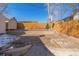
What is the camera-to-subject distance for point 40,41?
219 centimetres

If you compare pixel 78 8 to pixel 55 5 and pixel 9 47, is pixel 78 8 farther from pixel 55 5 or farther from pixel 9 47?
pixel 9 47

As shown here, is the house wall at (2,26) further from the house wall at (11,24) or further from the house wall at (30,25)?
the house wall at (30,25)

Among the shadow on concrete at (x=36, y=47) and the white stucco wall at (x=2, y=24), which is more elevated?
the white stucco wall at (x=2, y=24)

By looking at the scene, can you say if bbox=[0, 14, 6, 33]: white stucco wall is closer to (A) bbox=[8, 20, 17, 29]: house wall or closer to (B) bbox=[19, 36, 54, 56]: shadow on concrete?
(A) bbox=[8, 20, 17, 29]: house wall

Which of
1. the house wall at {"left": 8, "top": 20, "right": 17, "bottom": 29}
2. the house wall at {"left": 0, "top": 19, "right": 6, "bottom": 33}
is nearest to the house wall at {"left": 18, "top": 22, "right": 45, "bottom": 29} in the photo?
the house wall at {"left": 8, "top": 20, "right": 17, "bottom": 29}

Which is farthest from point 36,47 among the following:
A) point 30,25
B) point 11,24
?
point 11,24

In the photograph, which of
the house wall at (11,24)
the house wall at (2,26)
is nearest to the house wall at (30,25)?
the house wall at (11,24)

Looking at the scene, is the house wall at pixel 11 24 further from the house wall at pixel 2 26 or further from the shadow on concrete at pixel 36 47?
the shadow on concrete at pixel 36 47

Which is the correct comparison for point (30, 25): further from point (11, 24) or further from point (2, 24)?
point (2, 24)

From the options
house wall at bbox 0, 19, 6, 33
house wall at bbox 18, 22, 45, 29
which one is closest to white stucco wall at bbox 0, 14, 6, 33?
house wall at bbox 0, 19, 6, 33

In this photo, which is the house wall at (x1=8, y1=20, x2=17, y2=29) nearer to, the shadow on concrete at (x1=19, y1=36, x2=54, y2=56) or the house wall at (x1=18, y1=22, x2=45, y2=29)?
the house wall at (x1=18, y1=22, x2=45, y2=29)

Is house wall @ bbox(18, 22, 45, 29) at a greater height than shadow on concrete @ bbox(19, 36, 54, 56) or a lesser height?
greater

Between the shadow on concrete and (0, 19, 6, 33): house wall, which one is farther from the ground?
(0, 19, 6, 33): house wall

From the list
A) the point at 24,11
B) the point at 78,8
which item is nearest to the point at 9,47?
the point at 24,11
